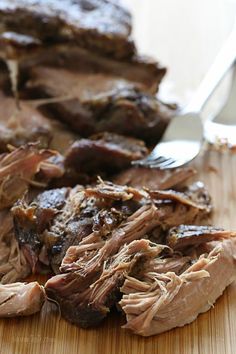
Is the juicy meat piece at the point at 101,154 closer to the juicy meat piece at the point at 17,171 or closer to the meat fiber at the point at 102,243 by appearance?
the juicy meat piece at the point at 17,171

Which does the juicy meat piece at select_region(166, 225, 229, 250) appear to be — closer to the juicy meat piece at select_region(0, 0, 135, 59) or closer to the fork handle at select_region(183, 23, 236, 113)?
the fork handle at select_region(183, 23, 236, 113)

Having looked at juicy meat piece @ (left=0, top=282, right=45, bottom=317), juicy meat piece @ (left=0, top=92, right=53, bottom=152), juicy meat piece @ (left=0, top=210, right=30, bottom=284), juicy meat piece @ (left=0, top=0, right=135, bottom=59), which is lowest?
juicy meat piece @ (left=0, top=210, right=30, bottom=284)

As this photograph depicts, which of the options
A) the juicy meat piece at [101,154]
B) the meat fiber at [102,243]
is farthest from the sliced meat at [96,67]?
the meat fiber at [102,243]

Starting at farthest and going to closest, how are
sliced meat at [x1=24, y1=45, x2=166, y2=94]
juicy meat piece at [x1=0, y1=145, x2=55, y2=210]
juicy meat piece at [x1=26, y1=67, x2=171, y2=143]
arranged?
sliced meat at [x1=24, y1=45, x2=166, y2=94] < juicy meat piece at [x1=26, y1=67, x2=171, y2=143] < juicy meat piece at [x1=0, y1=145, x2=55, y2=210]

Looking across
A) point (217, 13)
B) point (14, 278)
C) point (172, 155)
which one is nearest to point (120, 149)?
point (172, 155)

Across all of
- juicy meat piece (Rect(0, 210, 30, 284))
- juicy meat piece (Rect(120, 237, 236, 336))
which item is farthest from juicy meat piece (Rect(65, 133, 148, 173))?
juicy meat piece (Rect(120, 237, 236, 336))

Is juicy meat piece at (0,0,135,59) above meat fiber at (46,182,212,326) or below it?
above
